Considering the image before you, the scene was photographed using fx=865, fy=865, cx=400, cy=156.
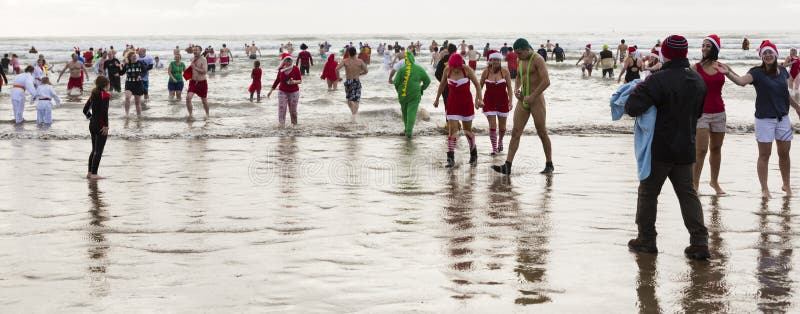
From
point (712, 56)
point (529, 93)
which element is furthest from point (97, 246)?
point (529, 93)

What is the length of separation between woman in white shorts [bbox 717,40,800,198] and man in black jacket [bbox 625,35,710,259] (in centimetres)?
207

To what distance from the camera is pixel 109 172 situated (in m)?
10.9

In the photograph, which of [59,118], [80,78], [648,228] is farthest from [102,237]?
[80,78]

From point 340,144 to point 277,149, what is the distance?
4.06 feet

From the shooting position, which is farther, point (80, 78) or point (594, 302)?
point (80, 78)

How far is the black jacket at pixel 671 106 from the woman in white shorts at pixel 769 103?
2095 millimetres

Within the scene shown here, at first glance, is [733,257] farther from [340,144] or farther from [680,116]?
[340,144]

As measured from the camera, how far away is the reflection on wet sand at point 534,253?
5230 millimetres

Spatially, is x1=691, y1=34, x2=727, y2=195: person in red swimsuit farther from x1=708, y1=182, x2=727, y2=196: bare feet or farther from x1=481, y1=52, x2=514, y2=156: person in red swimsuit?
x1=481, y1=52, x2=514, y2=156: person in red swimsuit

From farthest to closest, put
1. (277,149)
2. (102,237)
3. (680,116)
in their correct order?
(277,149) → (102,237) → (680,116)

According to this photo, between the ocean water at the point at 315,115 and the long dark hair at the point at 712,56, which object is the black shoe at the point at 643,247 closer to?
the long dark hair at the point at 712,56

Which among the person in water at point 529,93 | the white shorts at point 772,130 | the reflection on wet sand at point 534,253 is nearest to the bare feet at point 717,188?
the white shorts at point 772,130

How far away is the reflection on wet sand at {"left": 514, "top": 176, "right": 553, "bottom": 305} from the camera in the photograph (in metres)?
5.23

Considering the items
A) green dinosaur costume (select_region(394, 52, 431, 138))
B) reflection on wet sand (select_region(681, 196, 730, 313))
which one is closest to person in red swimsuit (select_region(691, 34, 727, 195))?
reflection on wet sand (select_region(681, 196, 730, 313))
